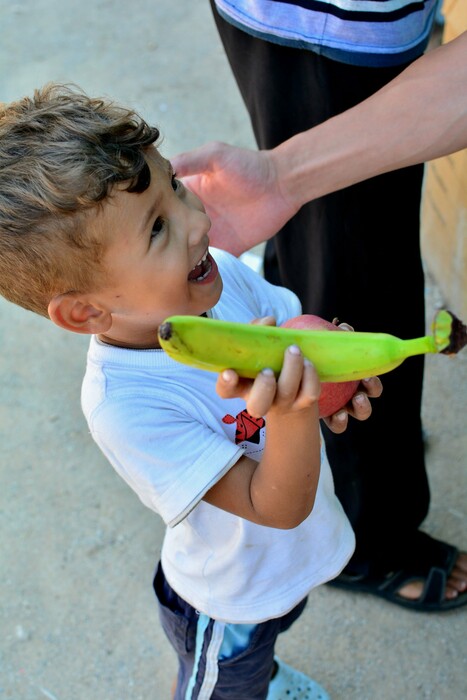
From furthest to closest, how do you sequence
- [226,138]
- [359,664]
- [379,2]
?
1. [226,138]
2. [359,664]
3. [379,2]

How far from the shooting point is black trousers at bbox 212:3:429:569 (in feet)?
7.63

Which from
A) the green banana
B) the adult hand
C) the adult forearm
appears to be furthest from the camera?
the adult hand

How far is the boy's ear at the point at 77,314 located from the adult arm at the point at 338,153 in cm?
56

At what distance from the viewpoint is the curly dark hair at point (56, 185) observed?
5.51 feet

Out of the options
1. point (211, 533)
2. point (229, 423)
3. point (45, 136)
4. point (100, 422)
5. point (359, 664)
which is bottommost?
point (359, 664)

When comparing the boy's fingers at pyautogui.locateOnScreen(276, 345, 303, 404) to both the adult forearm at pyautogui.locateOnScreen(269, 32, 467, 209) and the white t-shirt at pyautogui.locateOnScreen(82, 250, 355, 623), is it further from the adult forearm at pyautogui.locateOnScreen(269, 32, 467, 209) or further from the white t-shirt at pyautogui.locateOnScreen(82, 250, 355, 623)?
the adult forearm at pyautogui.locateOnScreen(269, 32, 467, 209)

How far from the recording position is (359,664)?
9.52ft

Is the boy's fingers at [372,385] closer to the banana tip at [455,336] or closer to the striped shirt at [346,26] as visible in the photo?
the banana tip at [455,336]

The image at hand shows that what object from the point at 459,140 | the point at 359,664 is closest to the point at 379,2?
the point at 459,140

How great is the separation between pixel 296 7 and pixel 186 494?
1.29m

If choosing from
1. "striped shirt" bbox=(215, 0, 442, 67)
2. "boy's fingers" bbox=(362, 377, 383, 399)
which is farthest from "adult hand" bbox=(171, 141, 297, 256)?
"boy's fingers" bbox=(362, 377, 383, 399)

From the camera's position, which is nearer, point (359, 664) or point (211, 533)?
point (211, 533)

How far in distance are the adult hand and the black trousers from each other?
8.1 inches

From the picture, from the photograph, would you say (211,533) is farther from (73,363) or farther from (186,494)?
(73,363)
